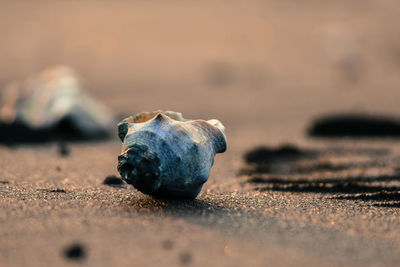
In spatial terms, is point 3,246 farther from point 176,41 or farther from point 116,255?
point 176,41

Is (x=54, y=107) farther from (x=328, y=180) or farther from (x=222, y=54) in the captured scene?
(x=222, y=54)

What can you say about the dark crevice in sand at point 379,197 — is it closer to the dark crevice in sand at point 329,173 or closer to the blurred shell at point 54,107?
the dark crevice in sand at point 329,173

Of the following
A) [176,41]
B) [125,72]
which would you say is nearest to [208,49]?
[176,41]

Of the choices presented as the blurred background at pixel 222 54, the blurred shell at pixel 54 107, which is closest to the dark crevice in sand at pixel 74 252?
the blurred shell at pixel 54 107

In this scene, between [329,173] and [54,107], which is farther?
[54,107]

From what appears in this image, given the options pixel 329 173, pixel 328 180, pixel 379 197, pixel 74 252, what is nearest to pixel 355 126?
pixel 329 173

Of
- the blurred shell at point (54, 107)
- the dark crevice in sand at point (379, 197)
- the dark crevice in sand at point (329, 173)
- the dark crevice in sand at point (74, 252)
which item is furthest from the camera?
the blurred shell at point (54, 107)
